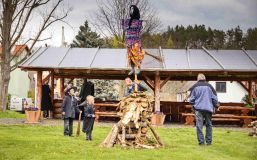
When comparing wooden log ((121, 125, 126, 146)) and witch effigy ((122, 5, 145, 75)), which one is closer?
wooden log ((121, 125, 126, 146))

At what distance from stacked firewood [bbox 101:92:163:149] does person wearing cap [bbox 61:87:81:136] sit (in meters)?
2.42

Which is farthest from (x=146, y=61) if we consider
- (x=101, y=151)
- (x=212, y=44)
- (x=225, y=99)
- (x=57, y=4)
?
(x=212, y=44)

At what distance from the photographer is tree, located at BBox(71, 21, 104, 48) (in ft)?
149

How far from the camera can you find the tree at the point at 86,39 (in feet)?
149

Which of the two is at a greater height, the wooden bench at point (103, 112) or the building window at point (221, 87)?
the building window at point (221, 87)

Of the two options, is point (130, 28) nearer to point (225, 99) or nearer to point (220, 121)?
point (220, 121)

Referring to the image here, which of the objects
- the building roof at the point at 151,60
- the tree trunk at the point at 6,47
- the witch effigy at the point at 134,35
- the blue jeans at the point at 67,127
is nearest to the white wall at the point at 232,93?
the building roof at the point at 151,60

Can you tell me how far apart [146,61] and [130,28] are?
968cm

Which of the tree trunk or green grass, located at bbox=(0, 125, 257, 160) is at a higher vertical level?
the tree trunk

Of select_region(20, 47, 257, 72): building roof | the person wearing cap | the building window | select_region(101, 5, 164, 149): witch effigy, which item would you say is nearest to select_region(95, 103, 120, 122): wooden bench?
select_region(20, 47, 257, 72): building roof

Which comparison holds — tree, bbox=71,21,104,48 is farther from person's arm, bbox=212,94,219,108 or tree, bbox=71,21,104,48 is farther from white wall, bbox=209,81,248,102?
person's arm, bbox=212,94,219,108

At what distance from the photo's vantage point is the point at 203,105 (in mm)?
11633

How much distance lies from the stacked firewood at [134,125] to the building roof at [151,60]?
8870 mm

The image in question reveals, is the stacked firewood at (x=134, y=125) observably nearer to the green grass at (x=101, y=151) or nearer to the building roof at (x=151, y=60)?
the green grass at (x=101, y=151)
